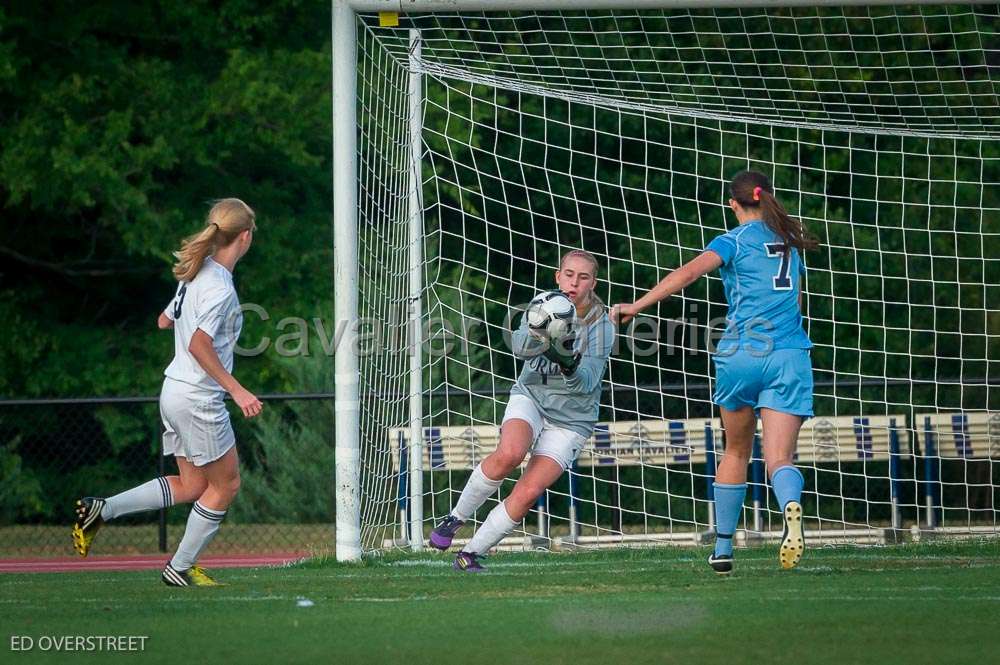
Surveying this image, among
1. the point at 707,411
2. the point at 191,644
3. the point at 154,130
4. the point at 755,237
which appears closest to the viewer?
the point at 191,644

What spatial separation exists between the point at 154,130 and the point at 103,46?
1.72 m

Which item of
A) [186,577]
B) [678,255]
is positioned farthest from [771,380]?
[678,255]

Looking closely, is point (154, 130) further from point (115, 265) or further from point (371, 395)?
point (371, 395)

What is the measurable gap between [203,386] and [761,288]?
264cm

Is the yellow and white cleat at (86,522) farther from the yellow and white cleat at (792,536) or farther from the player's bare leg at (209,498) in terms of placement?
the yellow and white cleat at (792,536)

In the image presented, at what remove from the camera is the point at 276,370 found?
→ 52.6 ft

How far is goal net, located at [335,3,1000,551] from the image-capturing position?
9.09 m

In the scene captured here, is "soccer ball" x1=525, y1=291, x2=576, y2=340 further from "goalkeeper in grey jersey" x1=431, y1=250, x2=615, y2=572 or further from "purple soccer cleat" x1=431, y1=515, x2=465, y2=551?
"purple soccer cleat" x1=431, y1=515, x2=465, y2=551

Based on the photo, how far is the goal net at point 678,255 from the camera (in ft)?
29.8

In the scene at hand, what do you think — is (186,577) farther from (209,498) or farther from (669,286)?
(669,286)

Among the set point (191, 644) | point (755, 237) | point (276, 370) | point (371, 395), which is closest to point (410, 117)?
point (371, 395)

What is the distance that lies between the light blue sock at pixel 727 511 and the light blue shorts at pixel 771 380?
0.47 metres

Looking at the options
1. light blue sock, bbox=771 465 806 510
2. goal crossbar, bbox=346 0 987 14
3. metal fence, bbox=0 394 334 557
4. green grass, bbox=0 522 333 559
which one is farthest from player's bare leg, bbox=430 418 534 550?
green grass, bbox=0 522 333 559

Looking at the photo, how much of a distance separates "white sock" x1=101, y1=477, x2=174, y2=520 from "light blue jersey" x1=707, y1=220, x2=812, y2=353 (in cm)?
277
